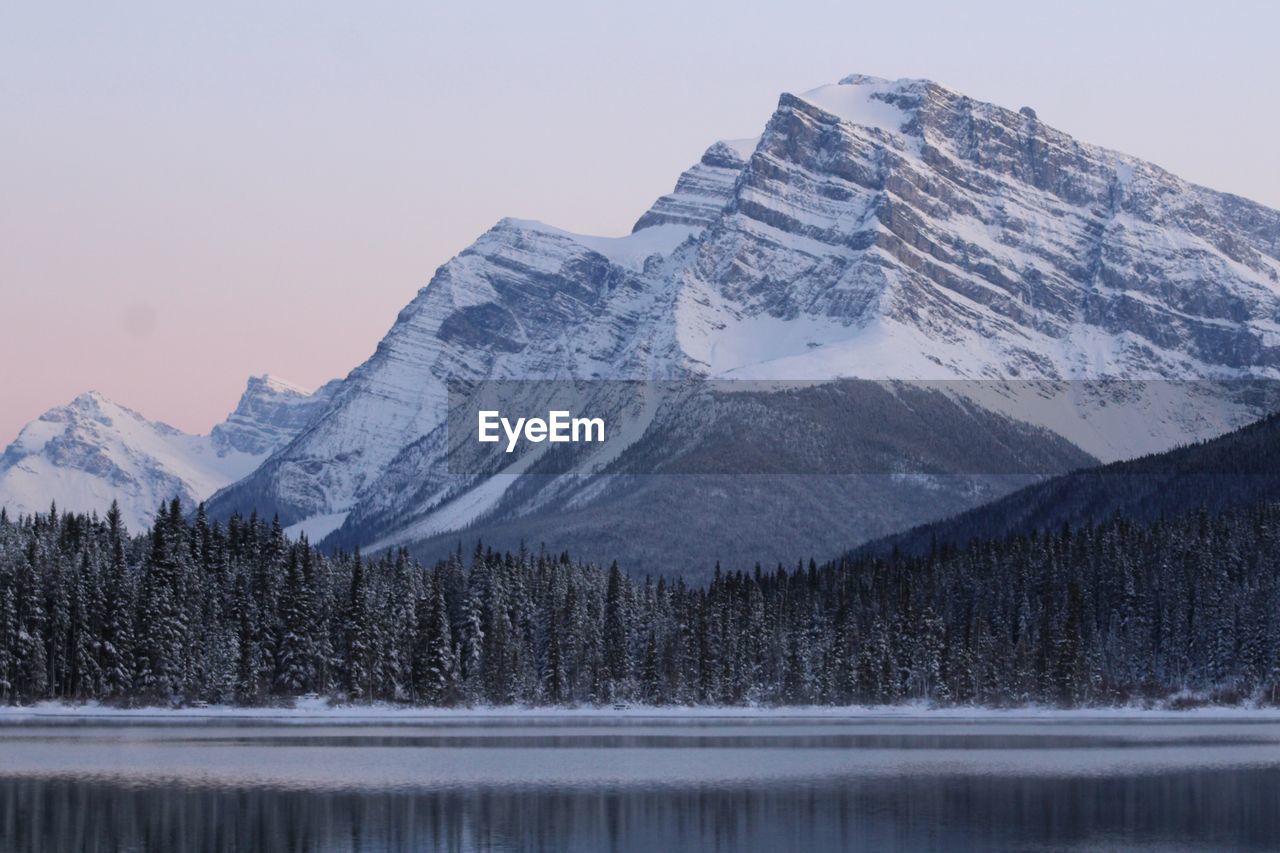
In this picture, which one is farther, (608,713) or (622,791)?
(608,713)

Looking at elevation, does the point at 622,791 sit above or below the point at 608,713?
below

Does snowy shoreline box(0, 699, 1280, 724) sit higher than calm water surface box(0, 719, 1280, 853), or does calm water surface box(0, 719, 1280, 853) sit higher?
snowy shoreline box(0, 699, 1280, 724)

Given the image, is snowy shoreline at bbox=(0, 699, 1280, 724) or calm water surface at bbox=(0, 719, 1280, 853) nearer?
calm water surface at bbox=(0, 719, 1280, 853)

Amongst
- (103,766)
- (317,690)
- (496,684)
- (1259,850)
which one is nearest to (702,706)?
(496,684)

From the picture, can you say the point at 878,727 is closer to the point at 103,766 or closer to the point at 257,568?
the point at 257,568
